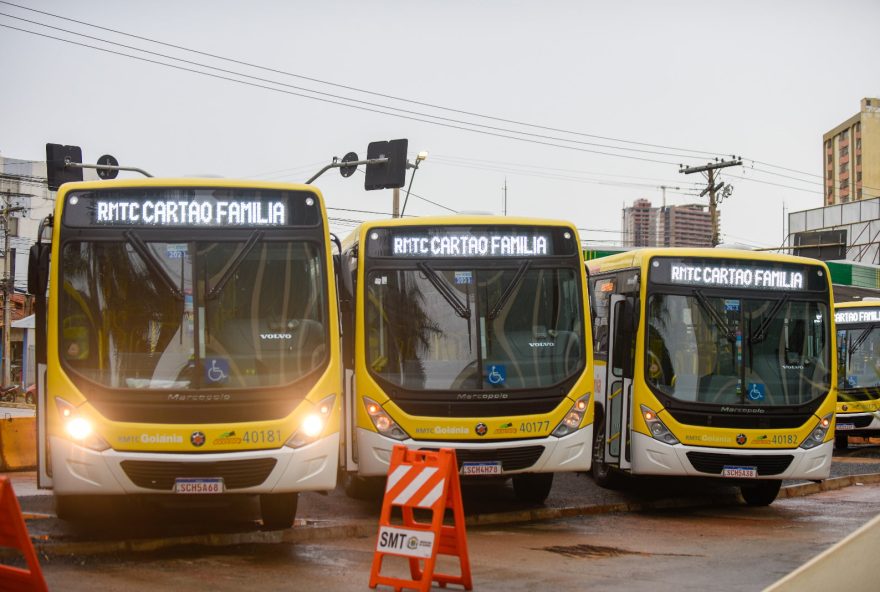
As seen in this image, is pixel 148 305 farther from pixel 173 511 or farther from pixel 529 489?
pixel 529 489

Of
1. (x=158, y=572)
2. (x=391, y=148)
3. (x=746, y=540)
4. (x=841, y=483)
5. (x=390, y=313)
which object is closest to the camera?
(x=158, y=572)

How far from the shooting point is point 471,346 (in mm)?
12695

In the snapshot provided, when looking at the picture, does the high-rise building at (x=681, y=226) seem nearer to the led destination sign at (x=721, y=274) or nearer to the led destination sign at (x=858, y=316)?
the led destination sign at (x=858, y=316)

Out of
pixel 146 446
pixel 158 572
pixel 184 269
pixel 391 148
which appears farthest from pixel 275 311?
pixel 391 148

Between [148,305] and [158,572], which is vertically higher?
[148,305]

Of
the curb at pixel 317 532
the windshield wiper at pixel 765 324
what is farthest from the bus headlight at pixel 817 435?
the curb at pixel 317 532

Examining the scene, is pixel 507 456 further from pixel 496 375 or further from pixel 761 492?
pixel 761 492

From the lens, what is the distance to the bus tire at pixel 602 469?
622 inches

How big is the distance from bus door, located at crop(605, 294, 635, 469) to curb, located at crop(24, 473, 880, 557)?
0.74 m

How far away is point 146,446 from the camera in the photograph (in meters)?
10.4

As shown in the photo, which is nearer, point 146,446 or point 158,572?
point 158,572

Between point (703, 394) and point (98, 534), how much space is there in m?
7.02

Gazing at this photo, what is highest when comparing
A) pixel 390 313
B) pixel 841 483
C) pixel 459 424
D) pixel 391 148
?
pixel 391 148

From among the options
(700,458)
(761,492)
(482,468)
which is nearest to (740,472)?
(700,458)
